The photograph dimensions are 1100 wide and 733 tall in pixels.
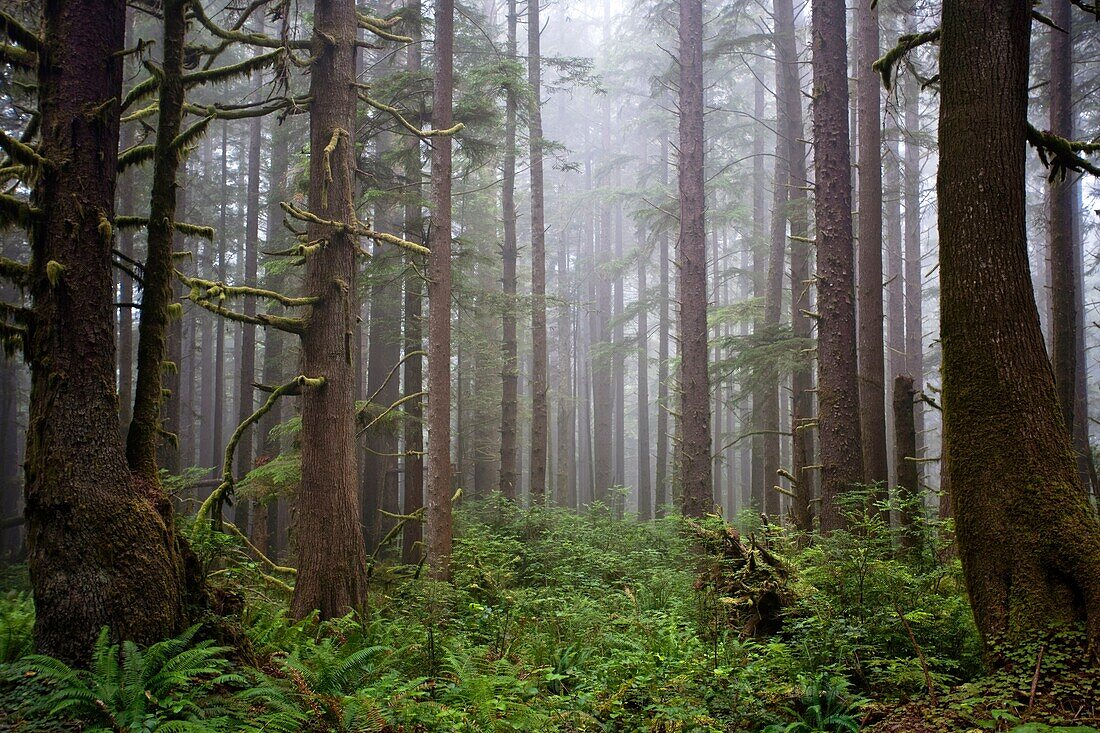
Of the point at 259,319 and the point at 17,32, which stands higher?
the point at 17,32

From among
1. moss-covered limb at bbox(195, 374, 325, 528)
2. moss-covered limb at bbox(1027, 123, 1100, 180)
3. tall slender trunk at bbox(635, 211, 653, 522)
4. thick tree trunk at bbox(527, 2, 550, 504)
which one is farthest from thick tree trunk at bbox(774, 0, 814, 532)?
moss-covered limb at bbox(195, 374, 325, 528)

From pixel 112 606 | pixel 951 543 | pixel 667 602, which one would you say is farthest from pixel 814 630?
pixel 112 606

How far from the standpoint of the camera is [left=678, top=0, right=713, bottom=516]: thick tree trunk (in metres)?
13.2

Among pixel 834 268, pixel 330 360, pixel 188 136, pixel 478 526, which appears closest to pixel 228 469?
pixel 330 360

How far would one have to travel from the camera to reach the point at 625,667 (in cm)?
604

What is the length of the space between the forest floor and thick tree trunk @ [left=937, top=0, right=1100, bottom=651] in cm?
45

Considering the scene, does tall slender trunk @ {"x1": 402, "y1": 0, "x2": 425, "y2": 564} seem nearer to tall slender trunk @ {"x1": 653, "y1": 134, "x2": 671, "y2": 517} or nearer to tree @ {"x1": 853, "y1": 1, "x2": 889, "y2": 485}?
tree @ {"x1": 853, "y1": 1, "x2": 889, "y2": 485}

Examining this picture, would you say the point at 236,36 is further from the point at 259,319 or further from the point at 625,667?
the point at 625,667

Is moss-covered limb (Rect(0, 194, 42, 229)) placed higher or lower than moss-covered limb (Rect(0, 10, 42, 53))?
lower

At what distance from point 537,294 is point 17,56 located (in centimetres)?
1392

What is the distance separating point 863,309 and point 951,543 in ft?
18.5

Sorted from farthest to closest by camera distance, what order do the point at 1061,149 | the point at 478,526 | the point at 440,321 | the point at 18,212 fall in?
the point at 478,526 → the point at 440,321 → the point at 1061,149 → the point at 18,212

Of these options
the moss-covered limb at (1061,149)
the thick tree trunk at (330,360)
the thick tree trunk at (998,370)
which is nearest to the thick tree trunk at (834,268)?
the moss-covered limb at (1061,149)

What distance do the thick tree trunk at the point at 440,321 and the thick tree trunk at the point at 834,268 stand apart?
6069mm
